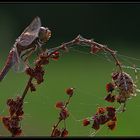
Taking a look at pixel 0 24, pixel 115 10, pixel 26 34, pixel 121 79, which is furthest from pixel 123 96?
pixel 115 10

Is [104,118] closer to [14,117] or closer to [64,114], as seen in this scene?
[64,114]

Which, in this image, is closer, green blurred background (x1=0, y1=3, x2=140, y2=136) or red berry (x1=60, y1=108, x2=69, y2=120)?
red berry (x1=60, y1=108, x2=69, y2=120)

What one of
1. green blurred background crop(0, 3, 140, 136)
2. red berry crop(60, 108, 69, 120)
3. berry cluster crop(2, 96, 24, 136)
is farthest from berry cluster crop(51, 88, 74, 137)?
green blurred background crop(0, 3, 140, 136)

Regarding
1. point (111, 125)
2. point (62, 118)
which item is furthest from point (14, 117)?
point (111, 125)

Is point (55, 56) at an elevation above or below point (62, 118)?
above

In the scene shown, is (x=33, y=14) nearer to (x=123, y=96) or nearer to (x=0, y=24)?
(x=0, y=24)

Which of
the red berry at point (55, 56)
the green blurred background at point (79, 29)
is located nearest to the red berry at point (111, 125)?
the red berry at point (55, 56)

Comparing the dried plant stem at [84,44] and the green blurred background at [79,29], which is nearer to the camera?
the dried plant stem at [84,44]

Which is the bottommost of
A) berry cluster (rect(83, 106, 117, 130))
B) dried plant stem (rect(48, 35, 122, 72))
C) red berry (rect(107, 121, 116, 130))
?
red berry (rect(107, 121, 116, 130))

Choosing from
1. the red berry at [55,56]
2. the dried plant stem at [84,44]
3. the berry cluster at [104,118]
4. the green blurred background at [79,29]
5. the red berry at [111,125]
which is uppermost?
the green blurred background at [79,29]

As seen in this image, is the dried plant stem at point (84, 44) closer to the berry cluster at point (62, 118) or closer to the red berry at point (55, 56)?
the red berry at point (55, 56)

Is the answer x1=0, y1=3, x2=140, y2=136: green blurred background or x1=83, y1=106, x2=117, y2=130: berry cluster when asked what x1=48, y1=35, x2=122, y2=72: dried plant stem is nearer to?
x1=83, y1=106, x2=117, y2=130: berry cluster
